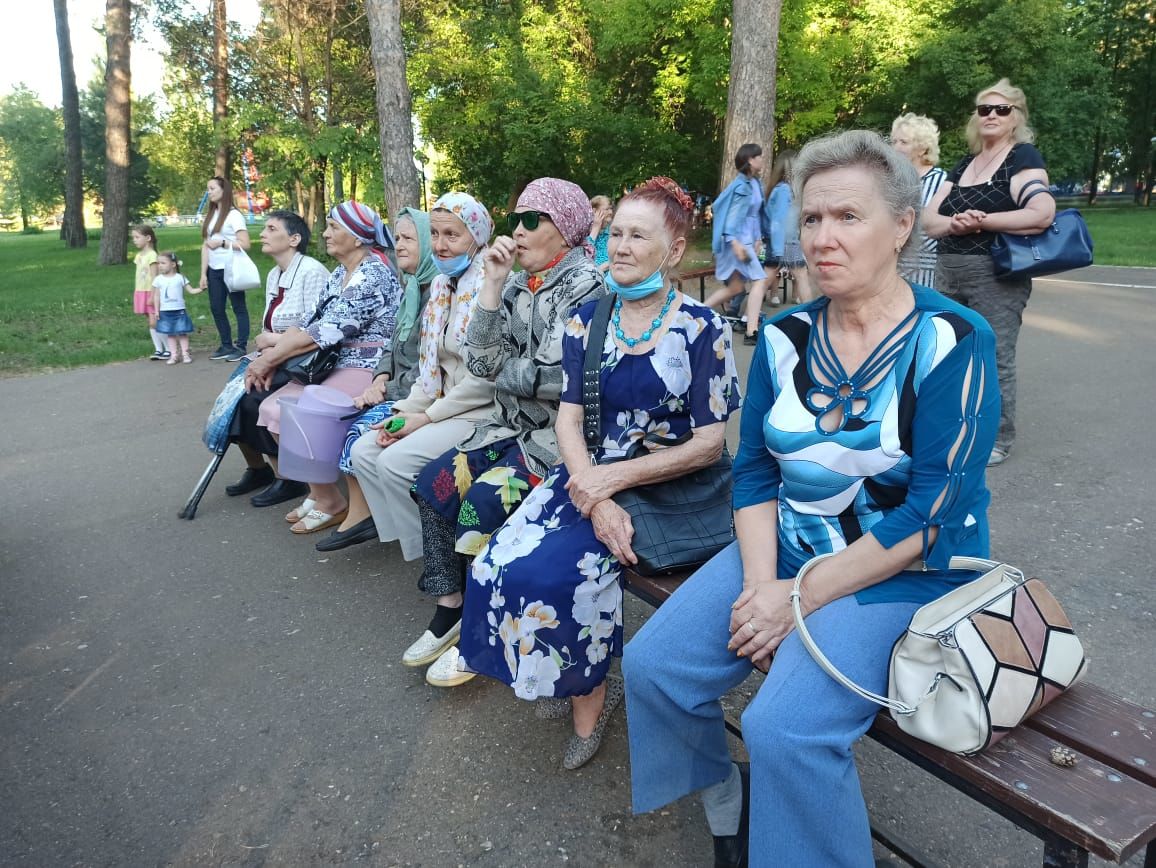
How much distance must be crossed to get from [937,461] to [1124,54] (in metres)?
52.7

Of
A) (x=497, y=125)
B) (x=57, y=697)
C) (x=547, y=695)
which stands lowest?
(x=57, y=697)

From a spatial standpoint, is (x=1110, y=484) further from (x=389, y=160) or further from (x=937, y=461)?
(x=389, y=160)

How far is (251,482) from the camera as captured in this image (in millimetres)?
5344

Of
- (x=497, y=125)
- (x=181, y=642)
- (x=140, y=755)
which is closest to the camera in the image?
(x=140, y=755)

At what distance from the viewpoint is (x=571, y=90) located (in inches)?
950

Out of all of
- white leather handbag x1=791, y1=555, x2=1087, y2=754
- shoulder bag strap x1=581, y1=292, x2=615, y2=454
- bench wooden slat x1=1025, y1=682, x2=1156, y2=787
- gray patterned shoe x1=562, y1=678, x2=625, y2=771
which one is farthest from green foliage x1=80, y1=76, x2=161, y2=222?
bench wooden slat x1=1025, y1=682, x2=1156, y2=787

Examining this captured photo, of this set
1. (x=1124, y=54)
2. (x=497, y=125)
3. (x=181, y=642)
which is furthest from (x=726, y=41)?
(x=1124, y=54)

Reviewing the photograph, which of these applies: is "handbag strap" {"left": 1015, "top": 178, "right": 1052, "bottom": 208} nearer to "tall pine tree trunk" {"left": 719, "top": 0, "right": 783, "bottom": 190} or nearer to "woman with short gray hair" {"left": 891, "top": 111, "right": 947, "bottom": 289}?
"woman with short gray hair" {"left": 891, "top": 111, "right": 947, "bottom": 289}

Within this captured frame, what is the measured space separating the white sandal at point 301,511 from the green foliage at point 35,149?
68.2 meters

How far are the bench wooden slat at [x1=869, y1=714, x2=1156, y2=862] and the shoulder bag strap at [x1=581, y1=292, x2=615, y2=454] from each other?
→ 1418 mm

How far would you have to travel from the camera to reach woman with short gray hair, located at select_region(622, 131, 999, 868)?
175 centimetres

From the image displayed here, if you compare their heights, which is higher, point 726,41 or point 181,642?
point 726,41

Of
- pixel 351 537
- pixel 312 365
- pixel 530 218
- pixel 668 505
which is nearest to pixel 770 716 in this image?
pixel 668 505

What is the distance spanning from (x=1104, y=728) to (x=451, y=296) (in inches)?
119
